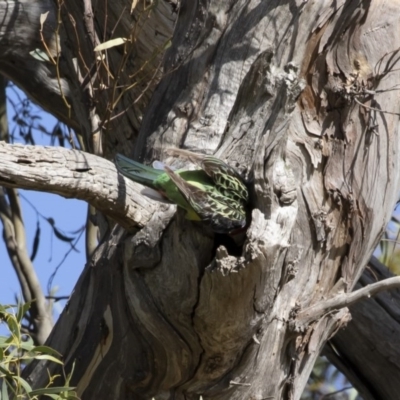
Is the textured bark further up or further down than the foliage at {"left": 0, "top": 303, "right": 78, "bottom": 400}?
further down

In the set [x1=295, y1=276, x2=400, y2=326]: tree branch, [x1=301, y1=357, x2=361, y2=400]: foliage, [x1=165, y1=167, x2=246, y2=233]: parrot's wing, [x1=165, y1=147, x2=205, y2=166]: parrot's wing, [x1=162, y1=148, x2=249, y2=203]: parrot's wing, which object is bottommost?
[x1=301, y1=357, x2=361, y2=400]: foliage

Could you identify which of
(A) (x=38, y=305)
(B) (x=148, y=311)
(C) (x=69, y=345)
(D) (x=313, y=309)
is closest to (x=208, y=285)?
(B) (x=148, y=311)

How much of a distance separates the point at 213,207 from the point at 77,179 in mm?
272

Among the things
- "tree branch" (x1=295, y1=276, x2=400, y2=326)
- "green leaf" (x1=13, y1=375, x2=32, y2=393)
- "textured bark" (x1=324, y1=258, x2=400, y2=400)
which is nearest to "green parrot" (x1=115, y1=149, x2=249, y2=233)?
"tree branch" (x1=295, y1=276, x2=400, y2=326)

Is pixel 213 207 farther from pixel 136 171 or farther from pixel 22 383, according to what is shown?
pixel 22 383

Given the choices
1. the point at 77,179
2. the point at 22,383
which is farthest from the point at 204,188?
the point at 22,383

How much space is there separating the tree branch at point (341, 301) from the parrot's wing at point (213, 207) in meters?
0.31

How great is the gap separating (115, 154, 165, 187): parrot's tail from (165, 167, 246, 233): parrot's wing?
102 millimetres

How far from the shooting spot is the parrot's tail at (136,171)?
71.7 inches

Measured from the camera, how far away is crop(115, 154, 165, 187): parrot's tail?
1.82m

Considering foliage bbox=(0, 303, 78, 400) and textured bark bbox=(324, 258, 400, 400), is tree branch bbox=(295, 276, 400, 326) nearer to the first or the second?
foliage bbox=(0, 303, 78, 400)

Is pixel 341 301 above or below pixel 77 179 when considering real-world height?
below

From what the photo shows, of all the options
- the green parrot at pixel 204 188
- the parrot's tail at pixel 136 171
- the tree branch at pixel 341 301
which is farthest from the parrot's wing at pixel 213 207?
the tree branch at pixel 341 301

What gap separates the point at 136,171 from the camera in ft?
6.00
